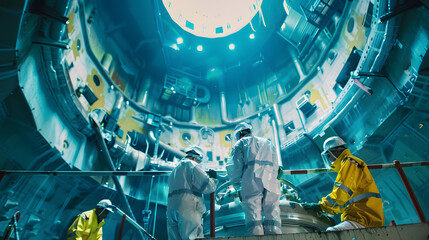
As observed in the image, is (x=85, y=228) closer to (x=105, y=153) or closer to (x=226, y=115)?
(x=105, y=153)

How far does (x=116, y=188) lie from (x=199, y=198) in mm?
6310

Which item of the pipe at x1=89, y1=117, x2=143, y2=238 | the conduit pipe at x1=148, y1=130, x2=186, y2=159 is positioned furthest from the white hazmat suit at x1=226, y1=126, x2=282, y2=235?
the conduit pipe at x1=148, y1=130, x2=186, y2=159

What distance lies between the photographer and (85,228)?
348 centimetres

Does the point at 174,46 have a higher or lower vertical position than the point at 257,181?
higher

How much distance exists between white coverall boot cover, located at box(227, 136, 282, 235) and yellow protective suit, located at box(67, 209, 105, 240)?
244 centimetres

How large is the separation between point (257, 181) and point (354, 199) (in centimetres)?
104

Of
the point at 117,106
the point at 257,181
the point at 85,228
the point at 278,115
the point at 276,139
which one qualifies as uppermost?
the point at 278,115

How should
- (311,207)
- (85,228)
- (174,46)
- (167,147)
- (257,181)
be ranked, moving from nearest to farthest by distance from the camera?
(257,181) → (85,228) → (311,207) → (167,147) → (174,46)

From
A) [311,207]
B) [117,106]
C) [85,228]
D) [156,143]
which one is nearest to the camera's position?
[85,228]

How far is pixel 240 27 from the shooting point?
15688 mm

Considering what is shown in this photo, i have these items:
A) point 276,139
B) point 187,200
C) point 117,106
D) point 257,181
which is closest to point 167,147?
point 117,106

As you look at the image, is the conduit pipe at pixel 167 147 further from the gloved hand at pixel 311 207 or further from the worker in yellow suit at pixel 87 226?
the gloved hand at pixel 311 207

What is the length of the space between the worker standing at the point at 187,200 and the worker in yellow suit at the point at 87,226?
59.7 inches

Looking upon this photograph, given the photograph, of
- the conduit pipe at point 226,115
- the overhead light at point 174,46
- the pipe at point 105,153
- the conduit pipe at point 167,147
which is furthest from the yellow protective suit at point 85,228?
the overhead light at point 174,46
